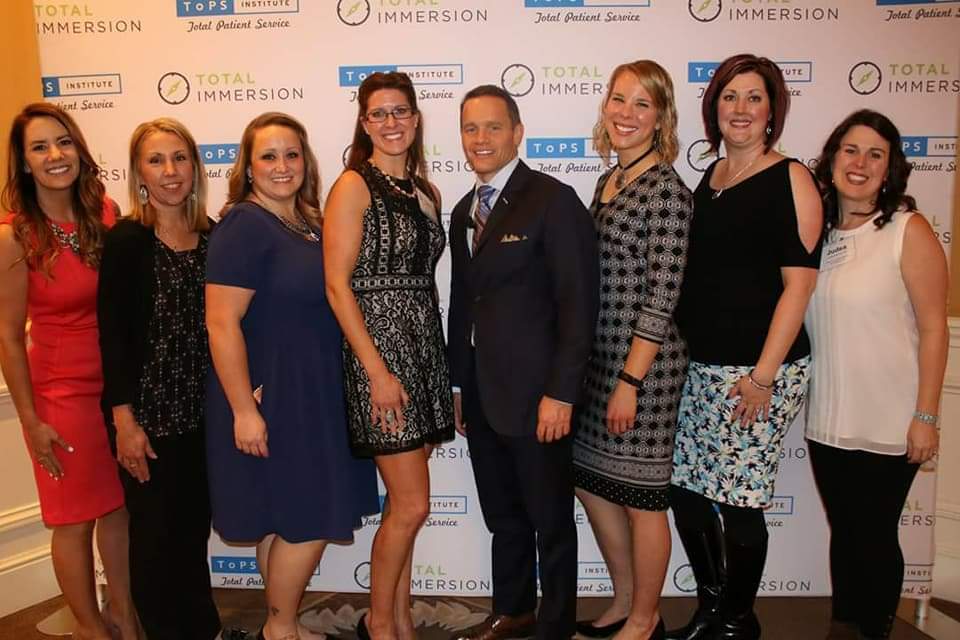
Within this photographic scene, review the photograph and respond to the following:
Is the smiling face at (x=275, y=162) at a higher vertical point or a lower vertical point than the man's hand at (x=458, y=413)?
higher

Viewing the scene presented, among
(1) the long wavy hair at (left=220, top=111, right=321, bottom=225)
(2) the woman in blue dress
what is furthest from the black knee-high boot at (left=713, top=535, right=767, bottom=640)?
(1) the long wavy hair at (left=220, top=111, right=321, bottom=225)

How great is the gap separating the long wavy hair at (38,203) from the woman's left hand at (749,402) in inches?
82.5

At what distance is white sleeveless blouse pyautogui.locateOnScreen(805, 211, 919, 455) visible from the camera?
2.08 m

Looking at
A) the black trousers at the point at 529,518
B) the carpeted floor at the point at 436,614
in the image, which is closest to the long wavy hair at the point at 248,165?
the black trousers at the point at 529,518

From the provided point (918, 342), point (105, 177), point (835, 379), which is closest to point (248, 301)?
point (105, 177)

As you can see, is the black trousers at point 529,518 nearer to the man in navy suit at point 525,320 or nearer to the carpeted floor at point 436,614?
the man in navy suit at point 525,320

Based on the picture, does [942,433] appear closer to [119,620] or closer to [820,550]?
[820,550]

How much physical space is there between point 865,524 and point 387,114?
1.99m

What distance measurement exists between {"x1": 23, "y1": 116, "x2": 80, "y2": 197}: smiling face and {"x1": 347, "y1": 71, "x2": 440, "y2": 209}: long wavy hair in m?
0.91

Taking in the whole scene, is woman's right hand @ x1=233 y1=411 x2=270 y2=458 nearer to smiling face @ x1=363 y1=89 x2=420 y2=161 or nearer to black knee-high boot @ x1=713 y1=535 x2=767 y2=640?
smiling face @ x1=363 y1=89 x2=420 y2=161

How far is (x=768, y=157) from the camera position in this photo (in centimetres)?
211

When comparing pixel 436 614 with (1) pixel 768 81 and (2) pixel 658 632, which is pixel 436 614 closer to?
(2) pixel 658 632

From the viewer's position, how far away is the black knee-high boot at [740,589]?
223 cm

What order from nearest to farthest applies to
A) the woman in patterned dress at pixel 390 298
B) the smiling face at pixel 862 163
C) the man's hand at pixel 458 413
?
1. the woman in patterned dress at pixel 390 298
2. the smiling face at pixel 862 163
3. the man's hand at pixel 458 413
